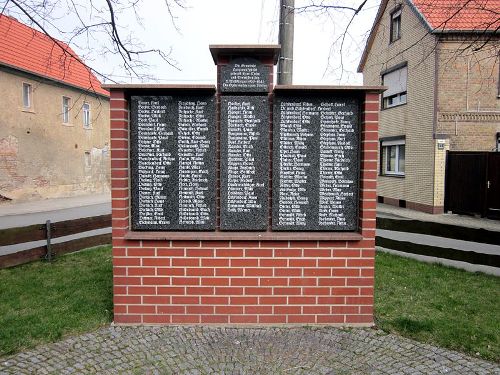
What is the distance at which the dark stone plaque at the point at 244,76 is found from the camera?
406 centimetres

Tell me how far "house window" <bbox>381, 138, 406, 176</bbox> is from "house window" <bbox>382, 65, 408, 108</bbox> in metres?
1.78

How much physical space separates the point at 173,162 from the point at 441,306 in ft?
11.8

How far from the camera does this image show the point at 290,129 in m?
4.10

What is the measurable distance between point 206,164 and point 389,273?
3809mm

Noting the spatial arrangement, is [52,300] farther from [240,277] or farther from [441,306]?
[441,306]

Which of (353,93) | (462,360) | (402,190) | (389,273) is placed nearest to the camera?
(462,360)

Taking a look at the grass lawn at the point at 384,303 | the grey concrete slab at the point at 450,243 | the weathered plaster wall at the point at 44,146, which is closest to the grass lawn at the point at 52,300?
the grass lawn at the point at 384,303

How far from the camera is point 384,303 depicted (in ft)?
16.0

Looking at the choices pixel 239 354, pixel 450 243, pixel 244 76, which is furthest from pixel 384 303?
pixel 450 243

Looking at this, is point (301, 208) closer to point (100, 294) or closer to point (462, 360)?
point (462, 360)

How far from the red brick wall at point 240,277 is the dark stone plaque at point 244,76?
109 centimetres

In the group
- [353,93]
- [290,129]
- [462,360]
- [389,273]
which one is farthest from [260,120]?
[389,273]

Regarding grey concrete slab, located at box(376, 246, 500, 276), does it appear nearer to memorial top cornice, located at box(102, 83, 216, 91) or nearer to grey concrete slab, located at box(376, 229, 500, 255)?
grey concrete slab, located at box(376, 229, 500, 255)

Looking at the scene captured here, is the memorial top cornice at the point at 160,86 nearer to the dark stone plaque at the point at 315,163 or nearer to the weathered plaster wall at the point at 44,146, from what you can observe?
the dark stone plaque at the point at 315,163
